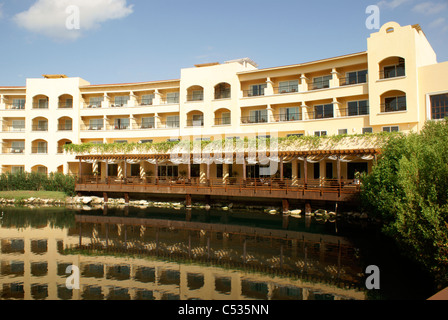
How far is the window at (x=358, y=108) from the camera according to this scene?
30562mm

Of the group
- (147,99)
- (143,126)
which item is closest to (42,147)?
(143,126)

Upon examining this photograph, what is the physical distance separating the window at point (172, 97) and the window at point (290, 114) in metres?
13.0

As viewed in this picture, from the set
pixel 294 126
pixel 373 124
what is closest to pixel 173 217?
Answer: pixel 294 126

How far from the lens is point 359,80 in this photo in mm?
31219

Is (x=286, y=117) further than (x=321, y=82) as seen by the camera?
Yes

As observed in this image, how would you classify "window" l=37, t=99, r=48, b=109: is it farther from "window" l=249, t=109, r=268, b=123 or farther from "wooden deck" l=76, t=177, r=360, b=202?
"window" l=249, t=109, r=268, b=123

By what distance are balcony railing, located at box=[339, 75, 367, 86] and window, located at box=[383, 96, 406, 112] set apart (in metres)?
3.38

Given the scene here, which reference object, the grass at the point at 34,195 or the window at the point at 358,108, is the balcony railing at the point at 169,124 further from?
the window at the point at 358,108

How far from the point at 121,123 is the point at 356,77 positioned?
27.6 m

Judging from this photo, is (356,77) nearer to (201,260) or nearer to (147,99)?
(147,99)

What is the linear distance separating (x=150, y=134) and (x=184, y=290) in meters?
30.5

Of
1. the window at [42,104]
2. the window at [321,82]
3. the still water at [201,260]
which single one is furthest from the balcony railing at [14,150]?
the window at [321,82]

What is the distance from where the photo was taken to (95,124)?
42969 mm

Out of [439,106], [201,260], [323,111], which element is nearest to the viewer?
[201,260]
